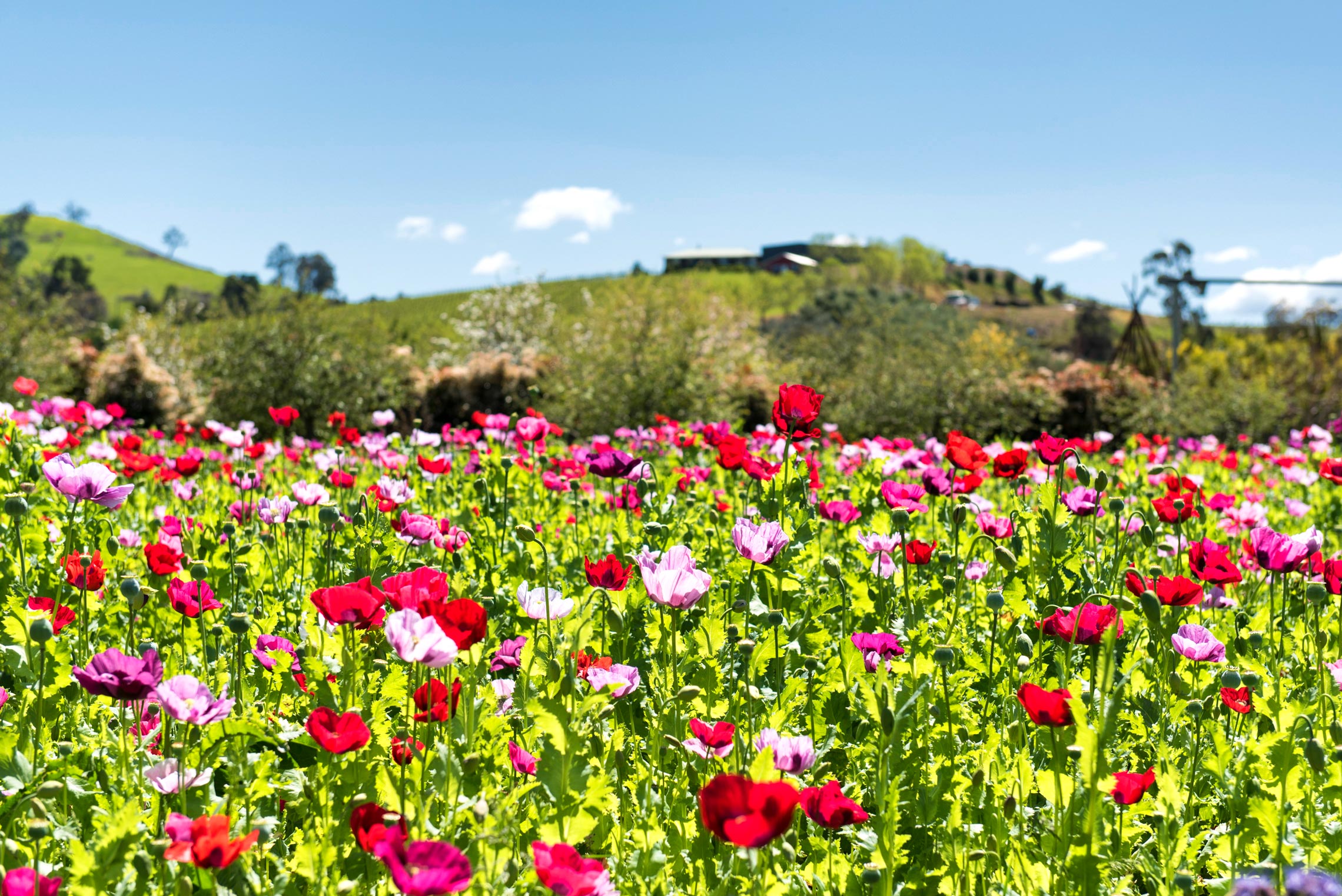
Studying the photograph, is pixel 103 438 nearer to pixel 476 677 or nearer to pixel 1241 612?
pixel 476 677

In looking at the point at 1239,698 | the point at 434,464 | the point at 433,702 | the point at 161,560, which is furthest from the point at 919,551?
the point at 161,560

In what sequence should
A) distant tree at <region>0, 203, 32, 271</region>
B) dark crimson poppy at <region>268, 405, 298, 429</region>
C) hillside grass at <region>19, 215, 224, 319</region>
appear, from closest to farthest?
dark crimson poppy at <region>268, 405, 298, 429</region> < distant tree at <region>0, 203, 32, 271</region> < hillside grass at <region>19, 215, 224, 319</region>

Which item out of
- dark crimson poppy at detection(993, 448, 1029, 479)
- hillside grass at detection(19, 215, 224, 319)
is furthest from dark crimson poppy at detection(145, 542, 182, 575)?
hillside grass at detection(19, 215, 224, 319)

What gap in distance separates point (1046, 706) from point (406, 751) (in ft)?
4.28

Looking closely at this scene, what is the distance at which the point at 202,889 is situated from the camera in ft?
5.56

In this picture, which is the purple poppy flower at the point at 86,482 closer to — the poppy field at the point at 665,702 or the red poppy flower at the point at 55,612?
the poppy field at the point at 665,702

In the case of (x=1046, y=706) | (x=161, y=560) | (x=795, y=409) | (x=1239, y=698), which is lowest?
(x=1239, y=698)

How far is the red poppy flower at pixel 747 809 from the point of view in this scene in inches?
52.4

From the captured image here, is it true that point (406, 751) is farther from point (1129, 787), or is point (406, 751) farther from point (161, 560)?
point (1129, 787)

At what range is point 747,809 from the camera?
1372mm

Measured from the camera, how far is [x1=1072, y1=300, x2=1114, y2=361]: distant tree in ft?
202

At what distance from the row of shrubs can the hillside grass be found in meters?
86.0

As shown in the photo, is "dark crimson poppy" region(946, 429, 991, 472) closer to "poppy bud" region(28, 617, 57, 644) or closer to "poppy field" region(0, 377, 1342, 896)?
"poppy field" region(0, 377, 1342, 896)

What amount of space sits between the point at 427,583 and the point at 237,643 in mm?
1083
